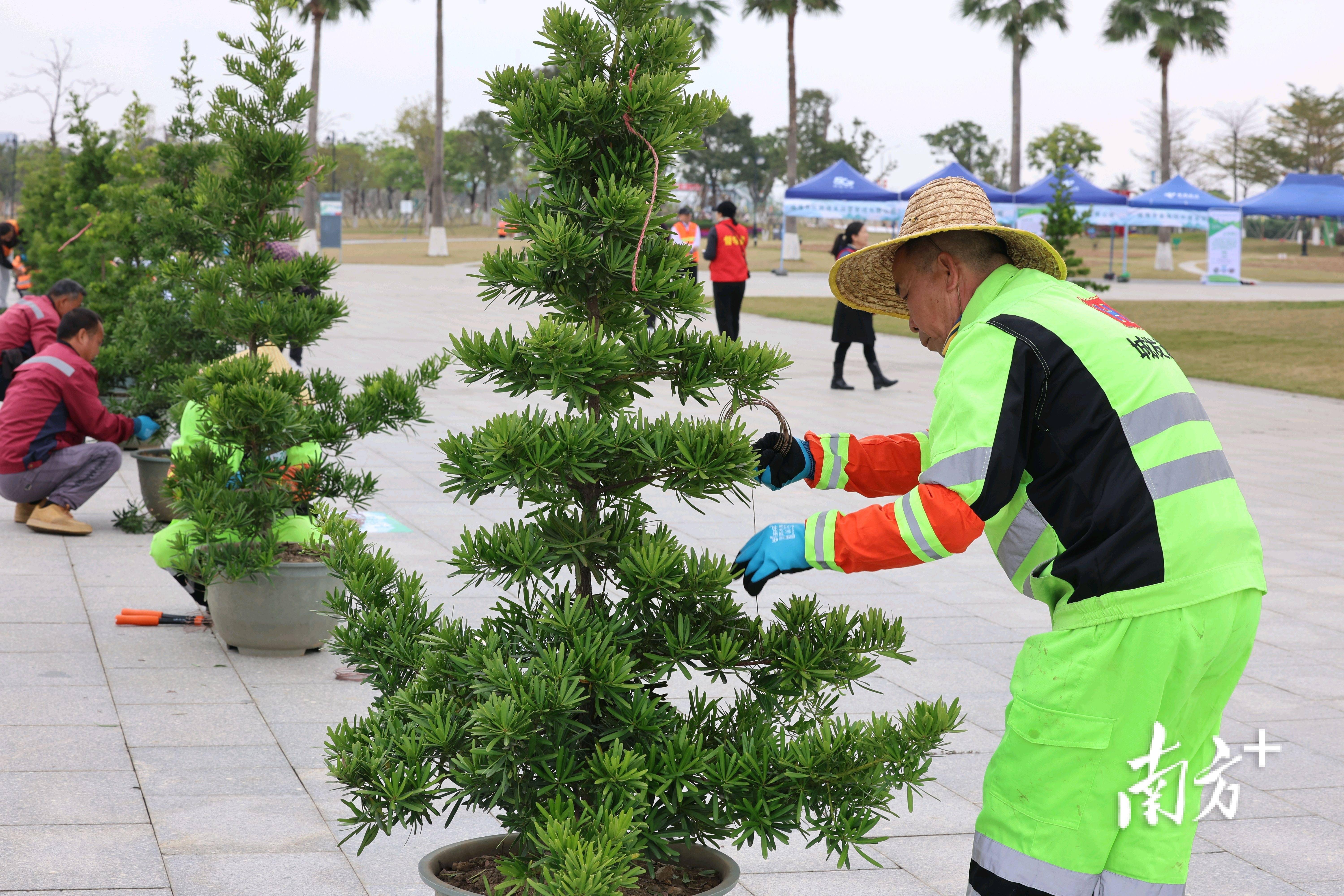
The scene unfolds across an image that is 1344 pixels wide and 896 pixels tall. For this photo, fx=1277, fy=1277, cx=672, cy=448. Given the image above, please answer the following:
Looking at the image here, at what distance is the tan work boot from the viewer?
24.5 feet

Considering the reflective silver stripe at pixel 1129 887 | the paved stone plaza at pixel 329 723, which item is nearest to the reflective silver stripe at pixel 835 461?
the reflective silver stripe at pixel 1129 887

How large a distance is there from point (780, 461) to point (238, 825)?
2.15 meters

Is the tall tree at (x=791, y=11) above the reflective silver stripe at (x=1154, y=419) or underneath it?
above

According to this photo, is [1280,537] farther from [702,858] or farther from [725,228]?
[725,228]

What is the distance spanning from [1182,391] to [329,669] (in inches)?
157

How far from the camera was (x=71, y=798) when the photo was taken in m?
3.87

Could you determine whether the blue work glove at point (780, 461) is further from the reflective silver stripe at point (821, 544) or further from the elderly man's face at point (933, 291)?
the reflective silver stripe at point (821, 544)

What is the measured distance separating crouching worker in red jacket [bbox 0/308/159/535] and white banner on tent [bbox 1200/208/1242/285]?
35.2 meters

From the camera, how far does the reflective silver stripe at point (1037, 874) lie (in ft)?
7.13

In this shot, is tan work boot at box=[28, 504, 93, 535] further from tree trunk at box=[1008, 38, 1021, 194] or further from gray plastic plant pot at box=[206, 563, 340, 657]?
tree trunk at box=[1008, 38, 1021, 194]

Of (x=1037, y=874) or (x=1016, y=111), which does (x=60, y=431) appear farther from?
(x=1016, y=111)

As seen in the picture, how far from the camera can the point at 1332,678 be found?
5391 mm

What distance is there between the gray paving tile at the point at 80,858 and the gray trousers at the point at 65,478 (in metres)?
4.31

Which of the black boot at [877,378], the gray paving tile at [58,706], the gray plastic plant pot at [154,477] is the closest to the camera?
the gray paving tile at [58,706]
